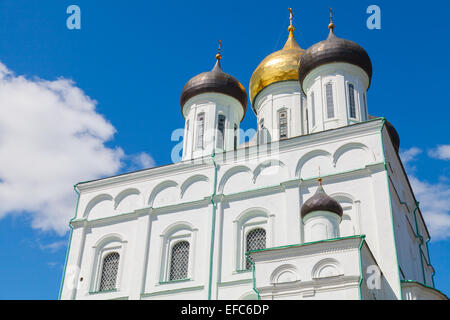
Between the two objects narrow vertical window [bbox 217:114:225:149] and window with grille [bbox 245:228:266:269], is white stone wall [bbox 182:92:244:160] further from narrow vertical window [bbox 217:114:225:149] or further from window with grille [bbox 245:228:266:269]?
window with grille [bbox 245:228:266:269]

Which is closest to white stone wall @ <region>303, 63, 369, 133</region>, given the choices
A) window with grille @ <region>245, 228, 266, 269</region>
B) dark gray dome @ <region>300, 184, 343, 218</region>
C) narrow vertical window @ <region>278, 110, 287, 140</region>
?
narrow vertical window @ <region>278, 110, 287, 140</region>

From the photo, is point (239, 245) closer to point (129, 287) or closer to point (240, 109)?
point (129, 287)

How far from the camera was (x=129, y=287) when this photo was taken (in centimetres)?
1614

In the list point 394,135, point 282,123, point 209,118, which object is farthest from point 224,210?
point 394,135

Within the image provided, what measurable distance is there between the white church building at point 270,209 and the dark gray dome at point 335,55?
4 centimetres

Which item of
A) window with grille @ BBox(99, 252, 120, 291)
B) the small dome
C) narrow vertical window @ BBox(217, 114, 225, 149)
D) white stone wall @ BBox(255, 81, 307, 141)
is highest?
the small dome

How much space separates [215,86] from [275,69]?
7.97 feet

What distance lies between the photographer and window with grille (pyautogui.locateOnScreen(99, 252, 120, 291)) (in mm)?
16755

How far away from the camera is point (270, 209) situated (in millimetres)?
15750

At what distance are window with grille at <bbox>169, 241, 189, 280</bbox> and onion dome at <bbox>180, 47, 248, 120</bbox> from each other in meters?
5.75

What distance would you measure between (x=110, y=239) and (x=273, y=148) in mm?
5502

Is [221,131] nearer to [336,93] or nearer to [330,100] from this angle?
[330,100]

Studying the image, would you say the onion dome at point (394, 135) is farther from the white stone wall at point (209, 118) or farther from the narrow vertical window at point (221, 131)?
the narrow vertical window at point (221, 131)
